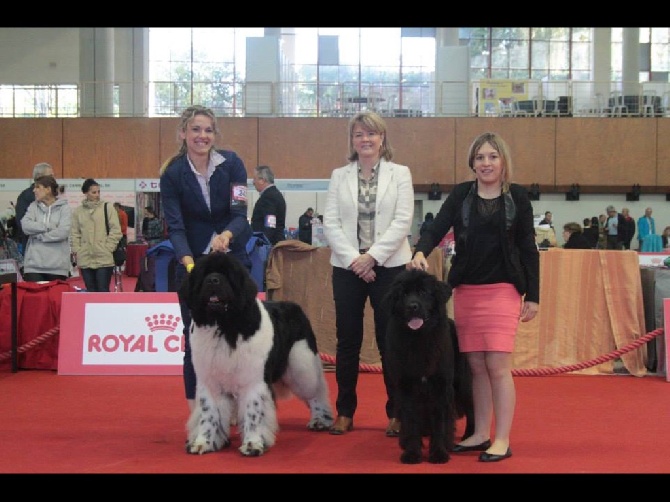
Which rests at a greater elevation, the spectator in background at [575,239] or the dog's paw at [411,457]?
the spectator in background at [575,239]

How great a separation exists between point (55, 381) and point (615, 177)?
55.6ft

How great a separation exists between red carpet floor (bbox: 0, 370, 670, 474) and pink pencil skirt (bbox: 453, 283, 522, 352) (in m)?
0.60

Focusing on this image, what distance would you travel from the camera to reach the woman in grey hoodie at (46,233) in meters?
7.84

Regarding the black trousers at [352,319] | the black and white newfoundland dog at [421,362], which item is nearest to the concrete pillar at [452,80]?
the black trousers at [352,319]

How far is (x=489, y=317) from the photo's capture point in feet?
14.0

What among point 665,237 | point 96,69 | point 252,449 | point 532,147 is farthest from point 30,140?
point 252,449

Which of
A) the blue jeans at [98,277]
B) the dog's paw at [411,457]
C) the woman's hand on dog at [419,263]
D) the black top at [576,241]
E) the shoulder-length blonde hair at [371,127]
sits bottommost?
the dog's paw at [411,457]

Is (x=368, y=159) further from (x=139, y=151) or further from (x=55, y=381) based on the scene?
(x=139, y=151)

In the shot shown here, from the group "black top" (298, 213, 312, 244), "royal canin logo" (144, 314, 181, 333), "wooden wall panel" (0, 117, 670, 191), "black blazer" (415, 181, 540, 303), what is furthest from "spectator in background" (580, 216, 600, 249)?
"black blazer" (415, 181, 540, 303)

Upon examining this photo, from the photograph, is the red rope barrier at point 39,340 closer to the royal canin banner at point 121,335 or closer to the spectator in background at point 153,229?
the royal canin banner at point 121,335

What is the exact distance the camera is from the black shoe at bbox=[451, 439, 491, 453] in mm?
4402

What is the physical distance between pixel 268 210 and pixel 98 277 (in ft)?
7.02

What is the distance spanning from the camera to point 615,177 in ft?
68.2

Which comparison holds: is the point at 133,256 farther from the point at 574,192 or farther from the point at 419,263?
the point at 419,263
